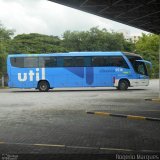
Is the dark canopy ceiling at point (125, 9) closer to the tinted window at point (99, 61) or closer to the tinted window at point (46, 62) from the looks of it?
the tinted window at point (99, 61)

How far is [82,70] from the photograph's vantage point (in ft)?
121

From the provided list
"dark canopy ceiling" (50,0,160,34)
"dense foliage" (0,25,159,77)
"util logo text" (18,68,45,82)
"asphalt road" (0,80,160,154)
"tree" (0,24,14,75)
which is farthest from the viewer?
"dense foliage" (0,25,159,77)

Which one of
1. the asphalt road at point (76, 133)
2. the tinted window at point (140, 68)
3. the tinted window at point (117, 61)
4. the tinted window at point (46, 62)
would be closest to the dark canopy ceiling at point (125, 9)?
the asphalt road at point (76, 133)

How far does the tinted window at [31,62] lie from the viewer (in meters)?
36.6

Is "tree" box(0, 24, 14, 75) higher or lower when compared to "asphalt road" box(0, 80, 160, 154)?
higher

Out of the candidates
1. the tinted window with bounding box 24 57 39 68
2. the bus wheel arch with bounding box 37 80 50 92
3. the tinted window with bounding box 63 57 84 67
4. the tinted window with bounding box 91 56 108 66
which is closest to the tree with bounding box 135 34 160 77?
the tinted window with bounding box 91 56 108 66

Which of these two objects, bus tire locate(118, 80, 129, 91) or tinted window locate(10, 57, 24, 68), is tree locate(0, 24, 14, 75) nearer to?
tinted window locate(10, 57, 24, 68)

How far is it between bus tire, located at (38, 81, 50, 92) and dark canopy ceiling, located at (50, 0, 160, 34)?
13315 millimetres

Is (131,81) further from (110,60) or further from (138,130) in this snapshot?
(138,130)

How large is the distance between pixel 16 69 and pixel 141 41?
58.8m

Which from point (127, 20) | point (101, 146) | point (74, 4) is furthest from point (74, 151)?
point (127, 20)

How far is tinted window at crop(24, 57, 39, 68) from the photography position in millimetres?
36562

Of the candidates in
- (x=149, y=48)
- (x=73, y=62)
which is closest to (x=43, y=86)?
(x=73, y=62)

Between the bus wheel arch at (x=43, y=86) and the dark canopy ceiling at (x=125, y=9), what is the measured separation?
13317mm
